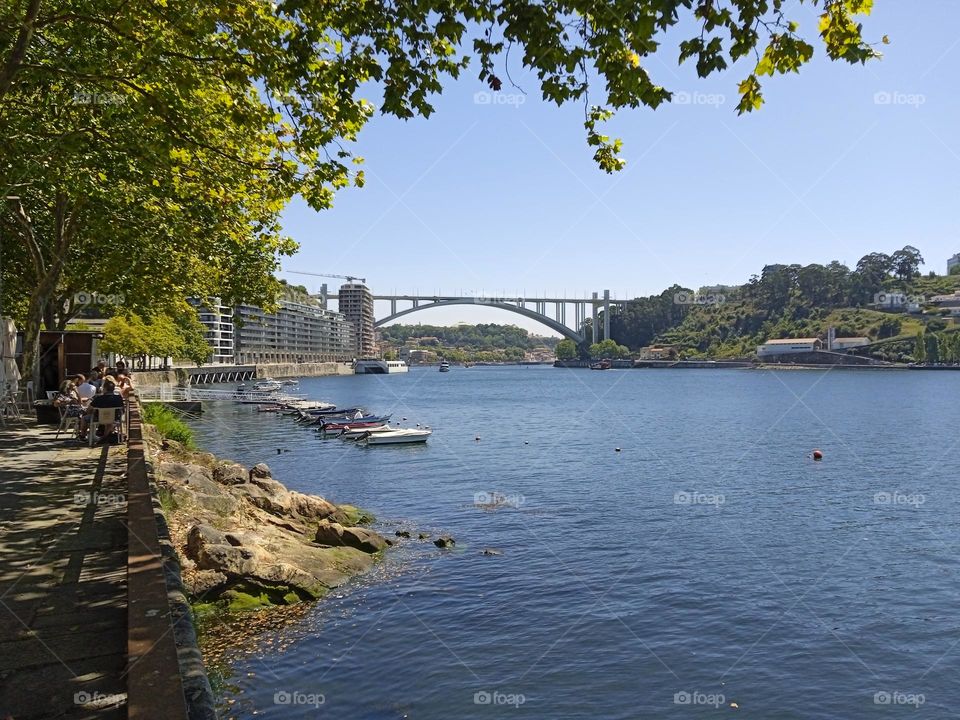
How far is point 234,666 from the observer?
1116 cm

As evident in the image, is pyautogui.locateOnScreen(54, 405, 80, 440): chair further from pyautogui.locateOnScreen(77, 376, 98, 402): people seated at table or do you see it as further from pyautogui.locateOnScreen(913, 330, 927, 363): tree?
pyautogui.locateOnScreen(913, 330, 927, 363): tree

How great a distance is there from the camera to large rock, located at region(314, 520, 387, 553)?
1803 cm

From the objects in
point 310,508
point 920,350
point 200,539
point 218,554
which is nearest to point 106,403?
point 200,539

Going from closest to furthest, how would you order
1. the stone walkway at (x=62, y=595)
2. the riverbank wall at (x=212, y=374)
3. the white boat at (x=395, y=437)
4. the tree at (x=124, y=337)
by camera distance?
the stone walkway at (x=62, y=595) < the white boat at (x=395, y=437) < the tree at (x=124, y=337) < the riverbank wall at (x=212, y=374)

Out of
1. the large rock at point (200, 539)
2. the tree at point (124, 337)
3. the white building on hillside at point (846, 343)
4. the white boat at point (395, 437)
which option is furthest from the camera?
the white building on hillside at point (846, 343)

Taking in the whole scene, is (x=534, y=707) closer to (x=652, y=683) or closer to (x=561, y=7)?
(x=652, y=683)

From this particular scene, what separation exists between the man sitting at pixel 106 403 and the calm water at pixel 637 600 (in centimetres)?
672

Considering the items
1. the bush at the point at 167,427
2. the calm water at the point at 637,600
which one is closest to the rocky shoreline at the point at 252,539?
the calm water at the point at 637,600

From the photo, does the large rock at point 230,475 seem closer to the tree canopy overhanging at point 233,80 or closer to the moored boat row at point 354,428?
the tree canopy overhanging at point 233,80

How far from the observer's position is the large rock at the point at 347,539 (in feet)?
59.2

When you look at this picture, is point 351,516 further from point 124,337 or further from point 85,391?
point 124,337

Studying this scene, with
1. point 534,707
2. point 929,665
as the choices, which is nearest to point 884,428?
point 929,665

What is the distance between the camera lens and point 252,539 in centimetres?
1531

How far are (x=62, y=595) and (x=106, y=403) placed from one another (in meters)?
10.1
